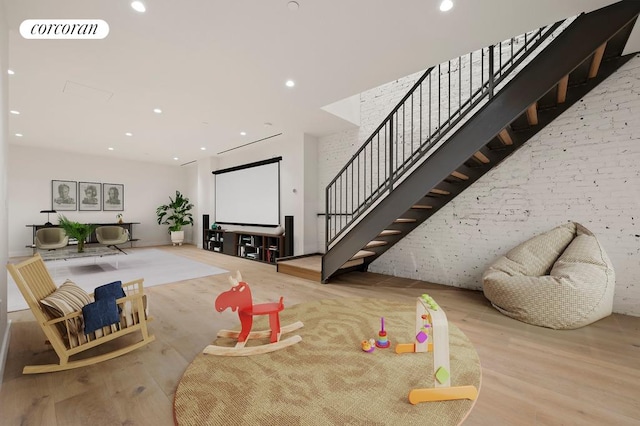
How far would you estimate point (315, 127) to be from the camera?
18.2 feet

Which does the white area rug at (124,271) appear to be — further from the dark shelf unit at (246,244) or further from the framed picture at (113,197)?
the framed picture at (113,197)

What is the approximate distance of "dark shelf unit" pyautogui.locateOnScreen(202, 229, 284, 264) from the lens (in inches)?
252

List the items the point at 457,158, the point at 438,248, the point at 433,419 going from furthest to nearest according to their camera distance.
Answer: the point at 438,248, the point at 457,158, the point at 433,419

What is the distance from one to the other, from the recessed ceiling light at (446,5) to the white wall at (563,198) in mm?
2247

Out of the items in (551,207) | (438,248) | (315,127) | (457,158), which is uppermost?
(315,127)

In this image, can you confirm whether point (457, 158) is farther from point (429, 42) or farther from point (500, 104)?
point (429, 42)

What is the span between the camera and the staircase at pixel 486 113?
8.00ft

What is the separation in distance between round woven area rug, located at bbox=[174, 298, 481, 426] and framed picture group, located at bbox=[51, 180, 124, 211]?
837 cm

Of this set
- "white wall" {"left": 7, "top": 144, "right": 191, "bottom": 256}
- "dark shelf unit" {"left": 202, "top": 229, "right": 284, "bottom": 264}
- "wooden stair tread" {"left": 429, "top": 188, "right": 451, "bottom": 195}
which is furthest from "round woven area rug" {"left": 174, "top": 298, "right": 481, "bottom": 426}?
"white wall" {"left": 7, "top": 144, "right": 191, "bottom": 256}

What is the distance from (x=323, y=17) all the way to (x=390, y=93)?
2967 mm

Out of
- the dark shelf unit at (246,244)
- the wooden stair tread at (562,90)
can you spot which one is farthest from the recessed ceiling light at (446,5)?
the dark shelf unit at (246,244)

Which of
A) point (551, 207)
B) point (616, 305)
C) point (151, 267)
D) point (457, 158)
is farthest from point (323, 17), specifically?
point (151, 267)

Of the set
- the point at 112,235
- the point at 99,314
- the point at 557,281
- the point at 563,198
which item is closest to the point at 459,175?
the point at 563,198

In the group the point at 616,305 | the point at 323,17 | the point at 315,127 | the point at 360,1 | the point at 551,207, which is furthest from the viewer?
the point at 315,127
